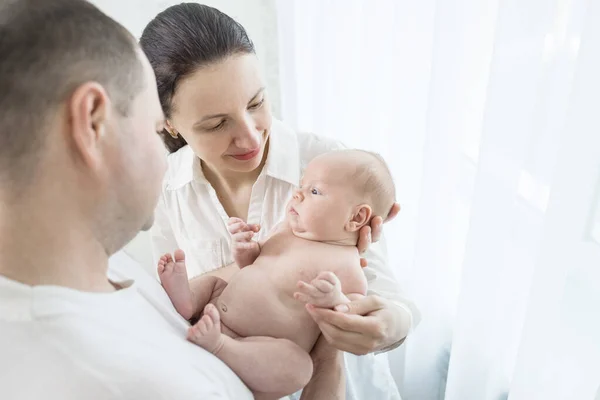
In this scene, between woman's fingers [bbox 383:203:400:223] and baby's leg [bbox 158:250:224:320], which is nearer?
baby's leg [bbox 158:250:224:320]

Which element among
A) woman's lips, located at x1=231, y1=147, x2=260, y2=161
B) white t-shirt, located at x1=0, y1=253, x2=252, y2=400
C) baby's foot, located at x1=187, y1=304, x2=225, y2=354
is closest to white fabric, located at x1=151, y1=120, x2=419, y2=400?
woman's lips, located at x1=231, y1=147, x2=260, y2=161

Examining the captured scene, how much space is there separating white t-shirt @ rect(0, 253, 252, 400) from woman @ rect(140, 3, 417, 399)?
35 centimetres

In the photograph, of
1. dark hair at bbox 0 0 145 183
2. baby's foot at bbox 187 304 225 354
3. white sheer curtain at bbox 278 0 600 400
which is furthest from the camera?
white sheer curtain at bbox 278 0 600 400

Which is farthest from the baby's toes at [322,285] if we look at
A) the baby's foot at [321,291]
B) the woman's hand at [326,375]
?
the woman's hand at [326,375]

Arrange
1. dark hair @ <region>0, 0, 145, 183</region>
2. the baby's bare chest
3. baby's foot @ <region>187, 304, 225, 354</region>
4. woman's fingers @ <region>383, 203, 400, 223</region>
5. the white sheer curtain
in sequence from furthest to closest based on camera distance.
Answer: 1. woman's fingers @ <region>383, 203, 400, 223</region>
2. the baby's bare chest
3. the white sheer curtain
4. baby's foot @ <region>187, 304, 225, 354</region>
5. dark hair @ <region>0, 0, 145, 183</region>

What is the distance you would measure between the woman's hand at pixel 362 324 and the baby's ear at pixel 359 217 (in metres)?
0.14

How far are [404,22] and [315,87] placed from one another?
653 mm

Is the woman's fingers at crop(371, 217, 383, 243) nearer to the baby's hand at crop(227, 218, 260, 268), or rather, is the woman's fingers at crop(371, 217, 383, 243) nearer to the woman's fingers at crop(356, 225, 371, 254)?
the woman's fingers at crop(356, 225, 371, 254)

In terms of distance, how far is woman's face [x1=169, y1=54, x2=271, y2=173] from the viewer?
0.93m

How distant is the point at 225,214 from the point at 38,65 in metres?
0.85

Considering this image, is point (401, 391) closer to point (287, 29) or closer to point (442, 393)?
point (442, 393)

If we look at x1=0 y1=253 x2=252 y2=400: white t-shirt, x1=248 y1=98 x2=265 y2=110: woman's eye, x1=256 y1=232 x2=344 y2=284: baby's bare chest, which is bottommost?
x1=256 y1=232 x2=344 y2=284: baby's bare chest

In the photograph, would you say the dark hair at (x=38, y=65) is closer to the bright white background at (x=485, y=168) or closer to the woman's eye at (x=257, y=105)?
the woman's eye at (x=257, y=105)

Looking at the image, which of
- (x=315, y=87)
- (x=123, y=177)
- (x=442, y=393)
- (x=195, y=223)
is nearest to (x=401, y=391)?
(x=442, y=393)
